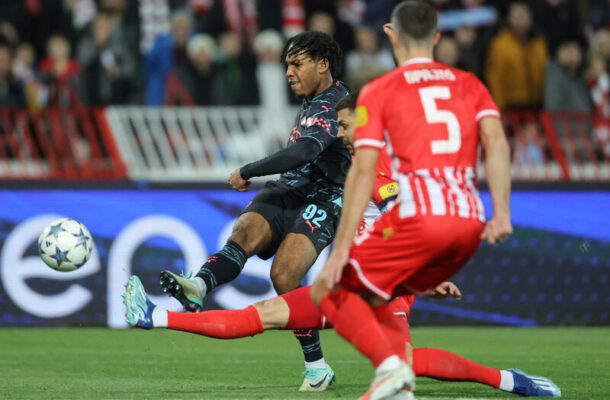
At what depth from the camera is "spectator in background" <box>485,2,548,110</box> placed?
13492 millimetres

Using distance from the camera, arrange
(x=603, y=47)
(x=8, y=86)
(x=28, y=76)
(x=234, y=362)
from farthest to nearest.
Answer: (x=603, y=47) → (x=28, y=76) → (x=8, y=86) → (x=234, y=362)

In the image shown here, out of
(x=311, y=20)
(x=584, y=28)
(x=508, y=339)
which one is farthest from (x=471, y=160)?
(x=584, y=28)

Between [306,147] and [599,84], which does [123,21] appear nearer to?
[599,84]

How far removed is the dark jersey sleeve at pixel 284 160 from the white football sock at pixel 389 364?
6.31 feet

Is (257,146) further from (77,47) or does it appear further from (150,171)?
(77,47)

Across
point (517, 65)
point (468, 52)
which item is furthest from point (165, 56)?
point (517, 65)

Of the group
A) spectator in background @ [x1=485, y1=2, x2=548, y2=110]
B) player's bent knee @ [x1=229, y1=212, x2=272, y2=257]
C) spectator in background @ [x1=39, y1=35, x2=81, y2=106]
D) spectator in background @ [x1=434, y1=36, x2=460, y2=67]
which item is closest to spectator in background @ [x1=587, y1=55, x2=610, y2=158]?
spectator in background @ [x1=485, y1=2, x2=548, y2=110]

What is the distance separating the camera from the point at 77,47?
1385 cm

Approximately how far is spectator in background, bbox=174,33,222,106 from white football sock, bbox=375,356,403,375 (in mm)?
8969

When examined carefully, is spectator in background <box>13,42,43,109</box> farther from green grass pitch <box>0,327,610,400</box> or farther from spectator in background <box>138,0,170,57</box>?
green grass pitch <box>0,327,610,400</box>

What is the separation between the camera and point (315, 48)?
23.2 feet

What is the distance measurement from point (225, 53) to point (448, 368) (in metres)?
8.49

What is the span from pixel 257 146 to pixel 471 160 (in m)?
7.98

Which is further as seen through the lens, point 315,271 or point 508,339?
point 315,271
